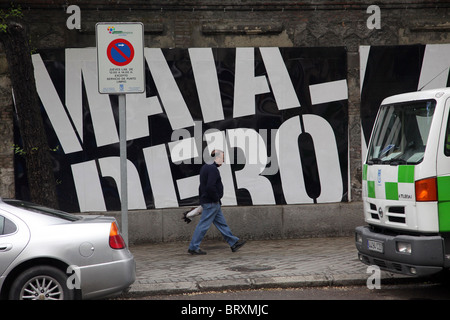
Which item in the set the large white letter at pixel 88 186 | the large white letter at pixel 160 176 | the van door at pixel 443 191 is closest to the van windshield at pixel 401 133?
the van door at pixel 443 191

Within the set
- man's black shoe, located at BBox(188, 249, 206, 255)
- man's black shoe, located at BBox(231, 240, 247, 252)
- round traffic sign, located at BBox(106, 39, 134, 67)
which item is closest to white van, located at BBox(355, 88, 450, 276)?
man's black shoe, located at BBox(231, 240, 247, 252)

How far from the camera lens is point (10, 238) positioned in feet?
22.3

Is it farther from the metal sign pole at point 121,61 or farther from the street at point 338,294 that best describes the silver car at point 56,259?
the metal sign pole at point 121,61

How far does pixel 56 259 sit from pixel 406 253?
406cm

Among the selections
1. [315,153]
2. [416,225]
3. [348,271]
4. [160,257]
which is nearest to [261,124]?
[315,153]

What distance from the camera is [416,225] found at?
7.07 meters

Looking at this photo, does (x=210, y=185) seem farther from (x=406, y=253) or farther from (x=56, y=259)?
(x=406, y=253)

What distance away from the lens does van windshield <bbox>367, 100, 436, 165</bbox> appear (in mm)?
7285

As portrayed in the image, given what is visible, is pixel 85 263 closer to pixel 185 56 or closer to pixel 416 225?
pixel 416 225

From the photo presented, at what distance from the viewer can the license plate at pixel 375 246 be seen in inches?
297

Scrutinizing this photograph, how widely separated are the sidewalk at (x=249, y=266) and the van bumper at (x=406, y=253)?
3.41 feet

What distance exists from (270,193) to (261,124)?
4.75 feet

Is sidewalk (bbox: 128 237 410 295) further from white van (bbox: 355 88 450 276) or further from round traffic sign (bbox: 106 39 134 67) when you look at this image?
round traffic sign (bbox: 106 39 134 67)

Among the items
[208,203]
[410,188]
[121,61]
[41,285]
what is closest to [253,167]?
[208,203]
